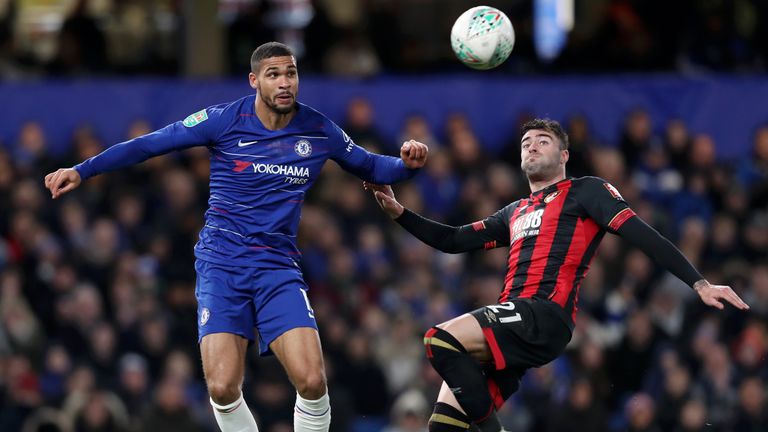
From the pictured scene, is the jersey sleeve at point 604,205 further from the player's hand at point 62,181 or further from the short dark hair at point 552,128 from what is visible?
the player's hand at point 62,181

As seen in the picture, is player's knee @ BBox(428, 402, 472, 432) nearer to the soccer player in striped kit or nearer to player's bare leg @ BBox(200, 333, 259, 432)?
the soccer player in striped kit

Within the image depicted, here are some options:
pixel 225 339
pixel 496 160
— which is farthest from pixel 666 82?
pixel 225 339

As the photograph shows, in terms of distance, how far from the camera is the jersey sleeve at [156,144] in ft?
30.9

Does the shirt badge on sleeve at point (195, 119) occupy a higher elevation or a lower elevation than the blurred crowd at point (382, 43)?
higher

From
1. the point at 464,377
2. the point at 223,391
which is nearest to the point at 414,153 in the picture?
the point at 464,377

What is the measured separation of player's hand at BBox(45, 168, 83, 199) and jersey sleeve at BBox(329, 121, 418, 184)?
1718 mm

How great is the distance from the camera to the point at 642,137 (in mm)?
17375

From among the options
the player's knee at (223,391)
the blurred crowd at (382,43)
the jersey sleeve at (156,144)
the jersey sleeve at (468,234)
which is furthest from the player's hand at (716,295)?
the blurred crowd at (382,43)

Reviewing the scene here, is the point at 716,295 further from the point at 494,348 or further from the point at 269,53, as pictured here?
the point at 269,53

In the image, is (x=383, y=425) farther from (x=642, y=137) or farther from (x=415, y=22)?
(x=415, y=22)

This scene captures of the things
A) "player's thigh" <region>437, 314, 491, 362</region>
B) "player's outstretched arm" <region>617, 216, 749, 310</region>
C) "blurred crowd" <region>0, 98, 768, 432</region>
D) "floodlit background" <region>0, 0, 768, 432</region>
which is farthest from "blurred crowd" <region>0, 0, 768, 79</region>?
"player's thigh" <region>437, 314, 491, 362</region>

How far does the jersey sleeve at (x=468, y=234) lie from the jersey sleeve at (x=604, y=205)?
0.72 meters

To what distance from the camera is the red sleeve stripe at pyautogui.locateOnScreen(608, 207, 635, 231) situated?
30.3ft

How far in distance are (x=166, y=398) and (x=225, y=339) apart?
544cm
